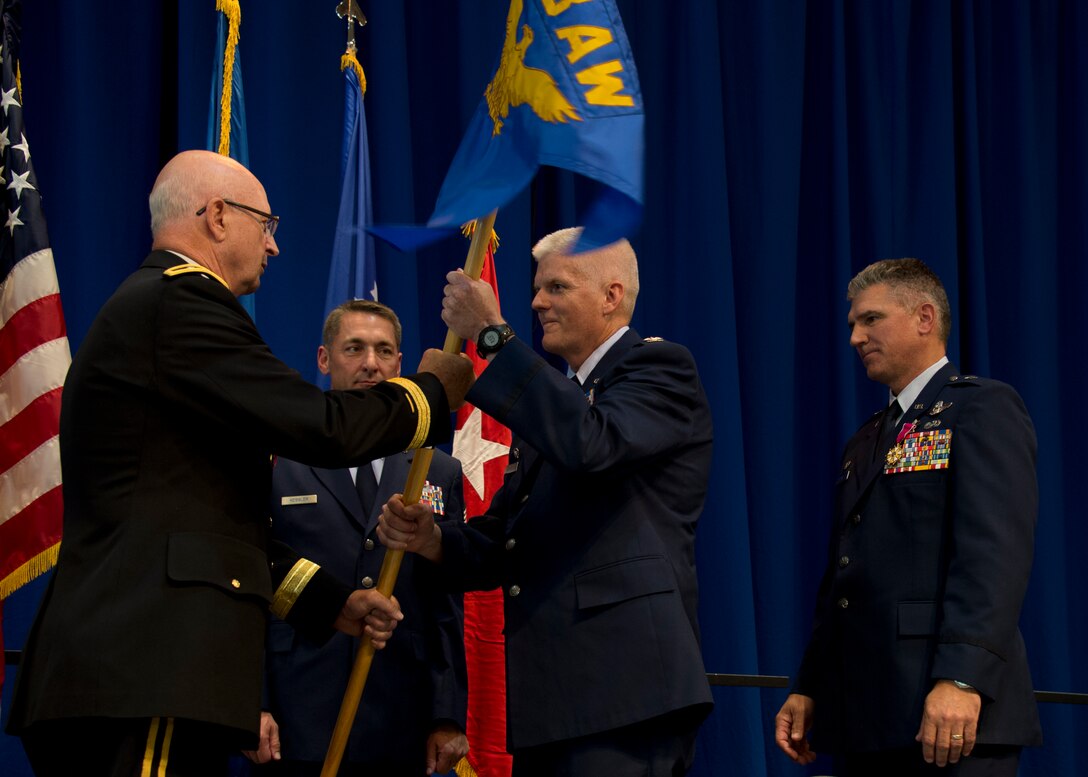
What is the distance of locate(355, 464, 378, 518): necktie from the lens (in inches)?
117

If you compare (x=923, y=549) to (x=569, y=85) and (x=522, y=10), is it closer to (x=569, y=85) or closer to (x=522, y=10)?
(x=569, y=85)

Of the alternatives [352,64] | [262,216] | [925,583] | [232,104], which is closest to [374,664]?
[262,216]

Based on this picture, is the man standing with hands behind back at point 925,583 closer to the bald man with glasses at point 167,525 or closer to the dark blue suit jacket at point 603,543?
the dark blue suit jacket at point 603,543

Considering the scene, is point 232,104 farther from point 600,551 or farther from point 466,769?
point 600,551

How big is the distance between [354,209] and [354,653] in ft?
5.47

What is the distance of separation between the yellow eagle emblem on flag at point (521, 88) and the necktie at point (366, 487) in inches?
36.6

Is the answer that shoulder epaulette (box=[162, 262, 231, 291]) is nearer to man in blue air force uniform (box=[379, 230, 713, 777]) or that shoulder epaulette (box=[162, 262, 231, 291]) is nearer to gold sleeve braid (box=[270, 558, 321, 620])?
man in blue air force uniform (box=[379, 230, 713, 777])

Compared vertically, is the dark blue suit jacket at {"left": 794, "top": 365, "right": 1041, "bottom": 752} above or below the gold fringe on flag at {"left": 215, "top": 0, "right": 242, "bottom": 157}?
below

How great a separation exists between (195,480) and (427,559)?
843 mm

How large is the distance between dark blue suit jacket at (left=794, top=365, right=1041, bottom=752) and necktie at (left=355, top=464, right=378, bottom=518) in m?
1.06

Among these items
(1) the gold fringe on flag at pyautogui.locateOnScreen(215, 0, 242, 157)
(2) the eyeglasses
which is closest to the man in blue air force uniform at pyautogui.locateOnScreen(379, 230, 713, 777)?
(2) the eyeglasses

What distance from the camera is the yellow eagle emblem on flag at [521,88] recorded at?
7.73 feet

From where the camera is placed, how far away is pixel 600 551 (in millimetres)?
2293

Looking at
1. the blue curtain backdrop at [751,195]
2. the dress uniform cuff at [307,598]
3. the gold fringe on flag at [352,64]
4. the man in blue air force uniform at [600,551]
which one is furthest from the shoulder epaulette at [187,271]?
the gold fringe on flag at [352,64]
